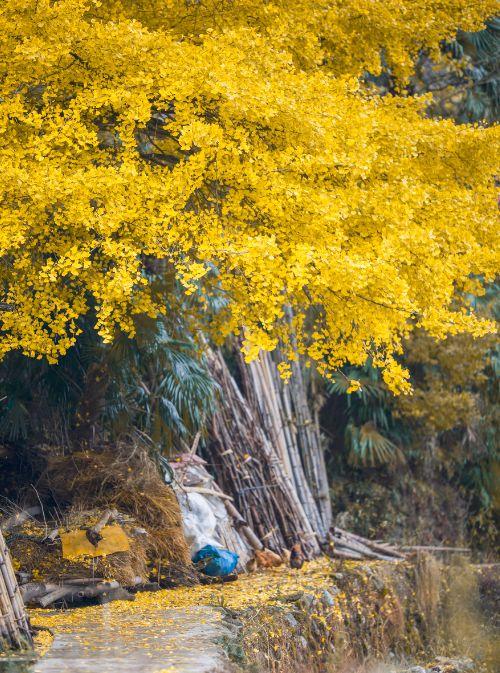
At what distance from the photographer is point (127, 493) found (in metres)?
8.22

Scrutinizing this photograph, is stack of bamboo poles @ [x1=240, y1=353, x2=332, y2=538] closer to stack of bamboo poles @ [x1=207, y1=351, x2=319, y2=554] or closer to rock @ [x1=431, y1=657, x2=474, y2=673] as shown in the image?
stack of bamboo poles @ [x1=207, y1=351, x2=319, y2=554]

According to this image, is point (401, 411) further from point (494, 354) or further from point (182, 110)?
point (182, 110)

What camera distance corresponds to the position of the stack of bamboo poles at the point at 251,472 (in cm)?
988

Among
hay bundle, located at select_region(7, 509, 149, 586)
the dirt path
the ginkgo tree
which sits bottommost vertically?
hay bundle, located at select_region(7, 509, 149, 586)

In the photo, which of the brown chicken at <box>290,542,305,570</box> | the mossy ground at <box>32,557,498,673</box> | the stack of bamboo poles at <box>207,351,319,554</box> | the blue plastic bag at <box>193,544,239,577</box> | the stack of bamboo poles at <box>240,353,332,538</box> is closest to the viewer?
the mossy ground at <box>32,557,498,673</box>

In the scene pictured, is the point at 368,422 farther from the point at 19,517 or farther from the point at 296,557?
the point at 19,517

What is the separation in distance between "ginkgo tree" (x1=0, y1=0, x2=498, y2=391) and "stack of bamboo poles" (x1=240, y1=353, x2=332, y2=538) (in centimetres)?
313

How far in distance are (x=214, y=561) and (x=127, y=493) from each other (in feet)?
3.15

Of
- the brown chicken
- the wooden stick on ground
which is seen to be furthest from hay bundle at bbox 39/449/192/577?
the brown chicken

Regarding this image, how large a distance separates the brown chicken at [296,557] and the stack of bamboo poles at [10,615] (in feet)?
14.4

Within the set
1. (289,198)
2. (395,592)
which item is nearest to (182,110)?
(289,198)

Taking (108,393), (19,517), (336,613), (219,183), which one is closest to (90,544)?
(19,517)

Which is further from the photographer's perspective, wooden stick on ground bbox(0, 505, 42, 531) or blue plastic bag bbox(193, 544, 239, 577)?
blue plastic bag bbox(193, 544, 239, 577)

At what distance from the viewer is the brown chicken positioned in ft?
31.0
